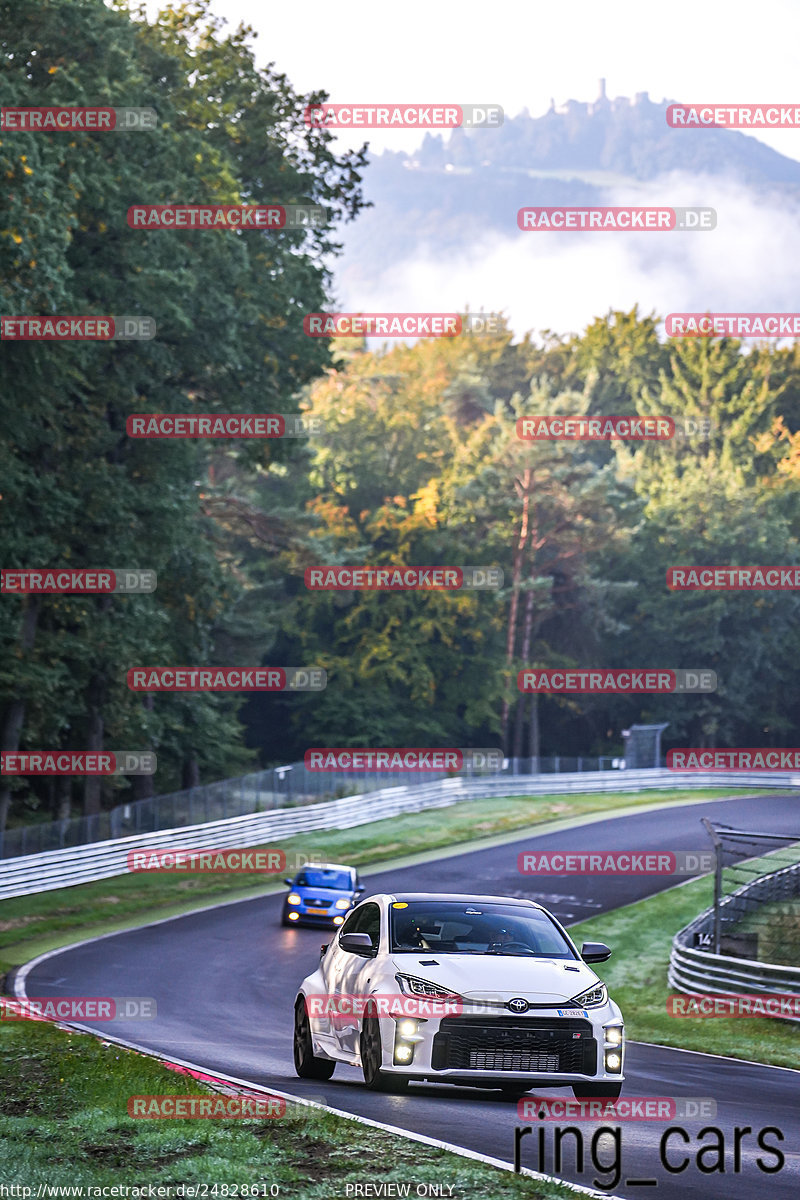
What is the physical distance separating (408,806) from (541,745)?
28.7 metres

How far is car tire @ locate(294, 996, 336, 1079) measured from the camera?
1202cm

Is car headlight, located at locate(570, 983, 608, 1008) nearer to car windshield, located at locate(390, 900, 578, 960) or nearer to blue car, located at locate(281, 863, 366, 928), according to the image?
car windshield, located at locate(390, 900, 578, 960)

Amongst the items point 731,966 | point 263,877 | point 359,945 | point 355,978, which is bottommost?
point 263,877

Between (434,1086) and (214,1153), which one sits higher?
(214,1153)

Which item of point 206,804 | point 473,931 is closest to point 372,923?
point 473,931

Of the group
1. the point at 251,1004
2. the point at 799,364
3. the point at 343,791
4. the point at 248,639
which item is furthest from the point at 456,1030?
the point at 799,364

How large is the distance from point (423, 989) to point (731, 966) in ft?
47.8

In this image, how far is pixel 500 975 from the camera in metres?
10.4

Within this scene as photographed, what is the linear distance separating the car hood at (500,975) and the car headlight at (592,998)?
0.11 feet

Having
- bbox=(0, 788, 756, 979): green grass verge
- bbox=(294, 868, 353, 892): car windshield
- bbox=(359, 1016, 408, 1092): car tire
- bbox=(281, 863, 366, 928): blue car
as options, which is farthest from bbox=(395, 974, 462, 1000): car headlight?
bbox=(294, 868, 353, 892): car windshield

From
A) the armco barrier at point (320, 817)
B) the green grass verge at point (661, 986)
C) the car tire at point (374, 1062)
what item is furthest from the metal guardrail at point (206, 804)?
the car tire at point (374, 1062)

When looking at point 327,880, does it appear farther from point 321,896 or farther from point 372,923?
point 372,923

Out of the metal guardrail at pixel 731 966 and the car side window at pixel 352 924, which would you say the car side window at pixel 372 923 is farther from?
the metal guardrail at pixel 731 966

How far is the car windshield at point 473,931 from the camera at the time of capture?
11102 mm
